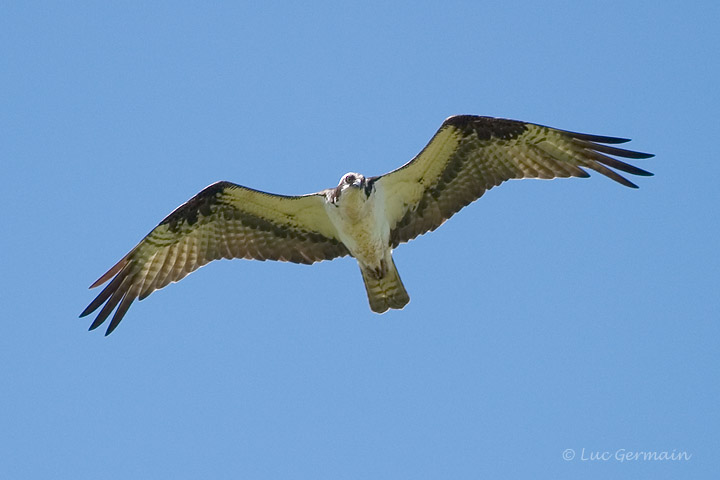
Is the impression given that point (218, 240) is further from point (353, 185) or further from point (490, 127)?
point (490, 127)

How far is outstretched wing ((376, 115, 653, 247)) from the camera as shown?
11.5 metres

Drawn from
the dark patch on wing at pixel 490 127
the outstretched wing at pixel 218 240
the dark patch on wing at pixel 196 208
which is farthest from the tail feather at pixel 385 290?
the dark patch on wing at pixel 196 208

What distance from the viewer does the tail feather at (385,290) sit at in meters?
11.7

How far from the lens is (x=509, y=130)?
11594mm

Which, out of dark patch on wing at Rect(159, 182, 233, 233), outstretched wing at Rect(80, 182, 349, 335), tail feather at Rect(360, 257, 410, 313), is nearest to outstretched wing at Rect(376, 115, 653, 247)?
tail feather at Rect(360, 257, 410, 313)

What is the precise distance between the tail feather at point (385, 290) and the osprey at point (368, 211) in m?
0.01

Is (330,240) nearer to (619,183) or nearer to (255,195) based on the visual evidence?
(255,195)

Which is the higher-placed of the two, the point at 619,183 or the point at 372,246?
the point at 619,183

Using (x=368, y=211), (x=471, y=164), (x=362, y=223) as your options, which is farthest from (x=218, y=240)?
(x=471, y=164)

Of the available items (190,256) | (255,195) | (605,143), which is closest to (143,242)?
(190,256)

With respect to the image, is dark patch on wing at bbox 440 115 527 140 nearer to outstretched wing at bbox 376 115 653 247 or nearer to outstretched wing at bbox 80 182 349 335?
outstretched wing at bbox 376 115 653 247

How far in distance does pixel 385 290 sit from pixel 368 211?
3.69 ft

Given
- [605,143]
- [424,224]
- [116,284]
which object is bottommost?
[116,284]

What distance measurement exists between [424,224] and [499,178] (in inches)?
41.7
